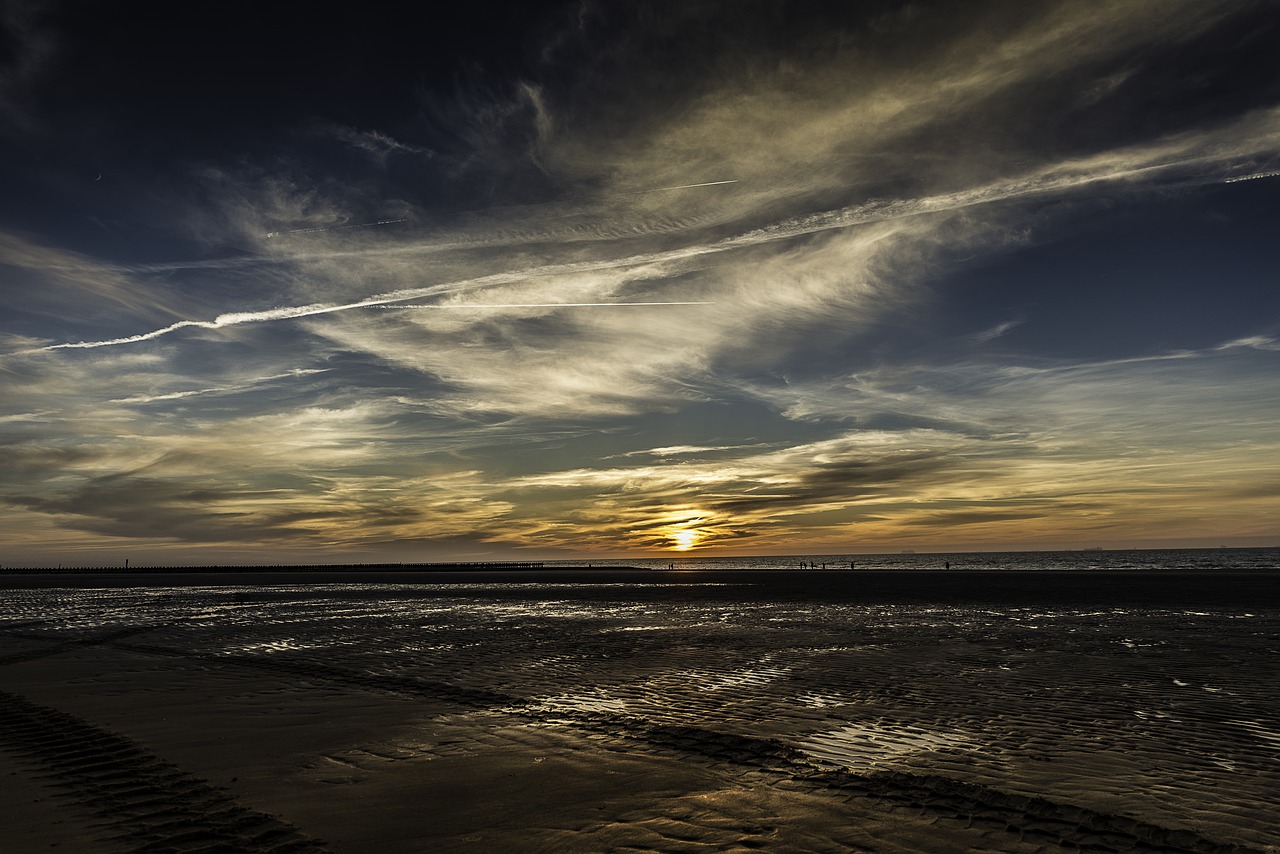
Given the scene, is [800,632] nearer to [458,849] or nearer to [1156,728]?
[1156,728]

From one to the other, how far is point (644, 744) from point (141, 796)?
5616 mm

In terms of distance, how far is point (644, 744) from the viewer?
9688 mm

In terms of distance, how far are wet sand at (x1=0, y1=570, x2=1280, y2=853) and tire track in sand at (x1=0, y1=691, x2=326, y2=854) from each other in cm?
4

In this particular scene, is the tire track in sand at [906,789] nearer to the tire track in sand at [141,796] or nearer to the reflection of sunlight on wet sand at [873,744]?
the reflection of sunlight on wet sand at [873,744]

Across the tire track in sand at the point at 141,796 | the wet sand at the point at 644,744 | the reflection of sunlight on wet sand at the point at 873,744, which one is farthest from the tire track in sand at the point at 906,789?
the tire track in sand at the point at 141,796

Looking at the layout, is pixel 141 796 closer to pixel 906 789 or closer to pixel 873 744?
pixel 906 789

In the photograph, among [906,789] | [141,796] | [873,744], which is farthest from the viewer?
[873,744]

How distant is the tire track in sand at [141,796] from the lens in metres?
6.17

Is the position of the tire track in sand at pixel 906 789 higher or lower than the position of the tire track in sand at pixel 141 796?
lower

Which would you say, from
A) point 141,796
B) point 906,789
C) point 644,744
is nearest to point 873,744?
point 906,789

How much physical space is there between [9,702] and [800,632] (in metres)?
19.7

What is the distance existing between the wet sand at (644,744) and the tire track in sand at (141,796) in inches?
1.4

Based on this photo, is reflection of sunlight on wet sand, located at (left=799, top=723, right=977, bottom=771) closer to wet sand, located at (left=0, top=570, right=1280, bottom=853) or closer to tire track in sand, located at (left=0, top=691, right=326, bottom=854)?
wet sand, located at (left=0, top=570, right=1280, bottom=853)

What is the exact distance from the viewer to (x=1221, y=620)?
26.6m
